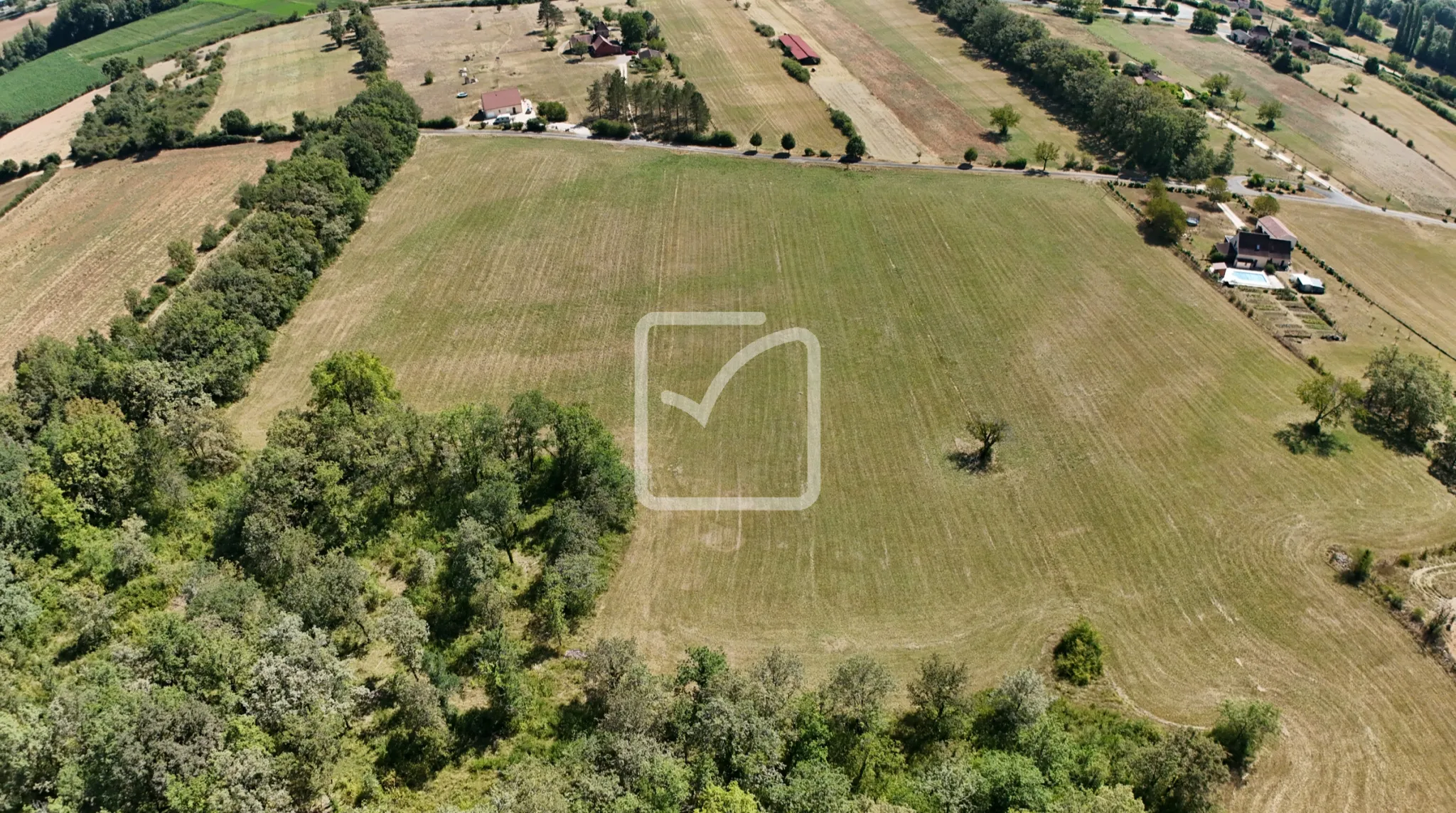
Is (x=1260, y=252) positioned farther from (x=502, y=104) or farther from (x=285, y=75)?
(x=285, y=75)

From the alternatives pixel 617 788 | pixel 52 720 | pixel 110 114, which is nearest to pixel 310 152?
pixel 110 114

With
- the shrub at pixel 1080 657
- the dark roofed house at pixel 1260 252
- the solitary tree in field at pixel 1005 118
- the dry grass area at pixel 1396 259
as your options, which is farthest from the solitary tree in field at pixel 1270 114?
the shrub at pixel 1080 657

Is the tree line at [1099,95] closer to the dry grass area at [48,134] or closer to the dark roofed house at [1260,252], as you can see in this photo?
the dark roofed house at [1260,252]

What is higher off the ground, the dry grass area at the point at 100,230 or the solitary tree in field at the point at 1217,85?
the solitary tree in field at the point at 1217,85

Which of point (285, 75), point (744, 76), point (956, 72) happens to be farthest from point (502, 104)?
point (956, 72)

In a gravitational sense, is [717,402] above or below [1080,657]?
above

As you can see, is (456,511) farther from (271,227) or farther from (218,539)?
(271,227)

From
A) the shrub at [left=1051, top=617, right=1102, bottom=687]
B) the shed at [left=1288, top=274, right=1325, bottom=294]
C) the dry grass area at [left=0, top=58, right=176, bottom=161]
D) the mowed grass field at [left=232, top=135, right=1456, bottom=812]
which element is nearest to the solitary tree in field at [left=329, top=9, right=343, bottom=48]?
the dry grass area at [left=0, top=58, right=176, bottom=161]
